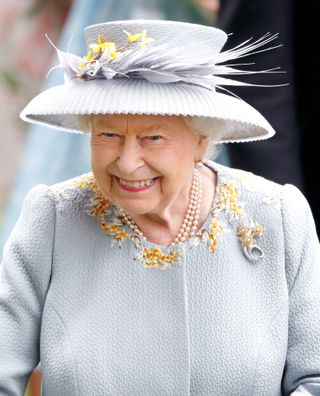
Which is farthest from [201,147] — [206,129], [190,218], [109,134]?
[109,134]

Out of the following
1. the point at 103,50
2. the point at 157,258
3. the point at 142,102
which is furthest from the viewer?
the point at 157,258

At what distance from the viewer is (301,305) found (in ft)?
10.2

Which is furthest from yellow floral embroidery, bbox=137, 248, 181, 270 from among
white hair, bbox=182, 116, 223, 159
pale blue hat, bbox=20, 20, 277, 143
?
Result: pale blue hat, bbox=20, 20, 277, 143

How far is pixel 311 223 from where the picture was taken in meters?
3.20

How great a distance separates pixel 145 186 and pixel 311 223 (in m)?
0.61

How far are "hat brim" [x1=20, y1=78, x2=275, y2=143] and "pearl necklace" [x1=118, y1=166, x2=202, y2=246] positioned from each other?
8.6 inches

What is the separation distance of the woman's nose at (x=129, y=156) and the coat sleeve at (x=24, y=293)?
1.29 ft

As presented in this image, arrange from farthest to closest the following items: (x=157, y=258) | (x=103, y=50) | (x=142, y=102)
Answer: (x=157, y=258) < (x=103, y=50) < (x=142, y=102)

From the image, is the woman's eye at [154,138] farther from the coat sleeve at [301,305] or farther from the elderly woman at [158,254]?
the coat sleeve at [301,305]

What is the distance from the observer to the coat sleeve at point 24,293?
301cm

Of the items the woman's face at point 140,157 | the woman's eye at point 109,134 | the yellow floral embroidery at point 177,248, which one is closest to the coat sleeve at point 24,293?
the yellow floral embroidery at point 177,248

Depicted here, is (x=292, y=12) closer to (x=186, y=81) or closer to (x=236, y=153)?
(x=236, y=153)

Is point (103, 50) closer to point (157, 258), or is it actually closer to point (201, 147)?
point (201, 147)

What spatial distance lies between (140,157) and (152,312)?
0.49 metres
